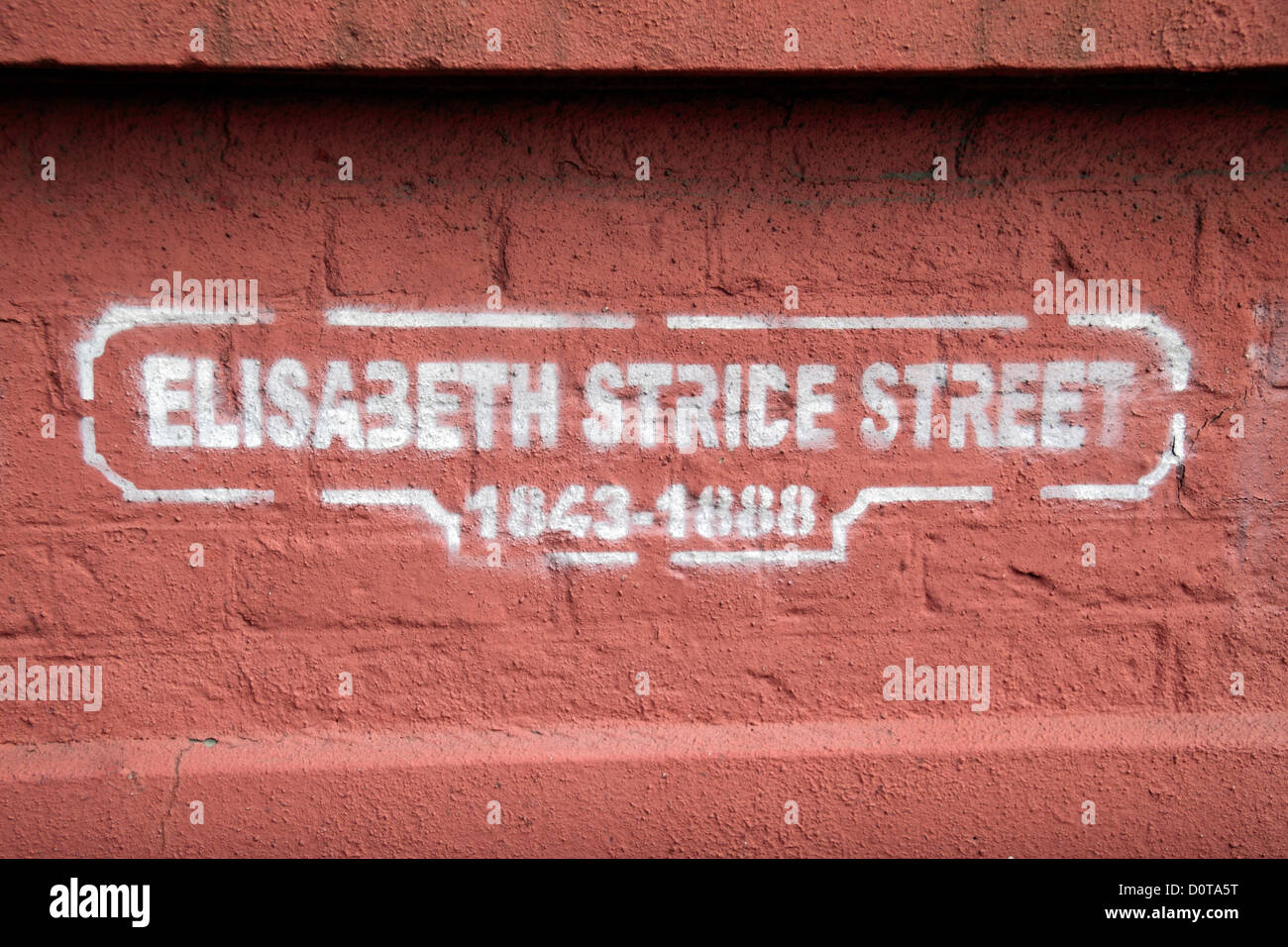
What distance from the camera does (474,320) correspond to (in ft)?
6.81

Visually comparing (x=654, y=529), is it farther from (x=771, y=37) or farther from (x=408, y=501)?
(x=771, y=37)

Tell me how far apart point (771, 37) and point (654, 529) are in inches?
47.0

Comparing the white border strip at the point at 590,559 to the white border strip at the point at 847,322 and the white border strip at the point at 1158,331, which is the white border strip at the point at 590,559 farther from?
the white border strip at the point at 1158,331

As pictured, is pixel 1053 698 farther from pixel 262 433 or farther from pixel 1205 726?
pixel 262 433

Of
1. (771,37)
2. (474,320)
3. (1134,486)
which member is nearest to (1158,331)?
(1134,486)

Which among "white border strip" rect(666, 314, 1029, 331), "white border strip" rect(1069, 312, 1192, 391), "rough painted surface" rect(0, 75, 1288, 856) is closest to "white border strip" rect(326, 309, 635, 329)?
"rough painted surface" rect(0, 75, 1288, 856)

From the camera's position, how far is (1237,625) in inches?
84.3

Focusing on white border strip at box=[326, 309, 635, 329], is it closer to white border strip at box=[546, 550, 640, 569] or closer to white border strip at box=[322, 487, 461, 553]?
white border strip at box=[322, 487, 461, 553]

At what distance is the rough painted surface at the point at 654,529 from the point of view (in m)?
2.04

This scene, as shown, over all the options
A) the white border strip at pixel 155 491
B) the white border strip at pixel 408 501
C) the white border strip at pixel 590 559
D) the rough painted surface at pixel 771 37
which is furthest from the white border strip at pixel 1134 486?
the white border strip at pixel 155 491

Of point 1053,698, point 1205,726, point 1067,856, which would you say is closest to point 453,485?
point 1053,698

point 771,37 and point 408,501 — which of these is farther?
point 408,501

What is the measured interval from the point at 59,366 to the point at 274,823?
1.23 meters

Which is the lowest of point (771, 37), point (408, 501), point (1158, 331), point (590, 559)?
point (590, 559)
